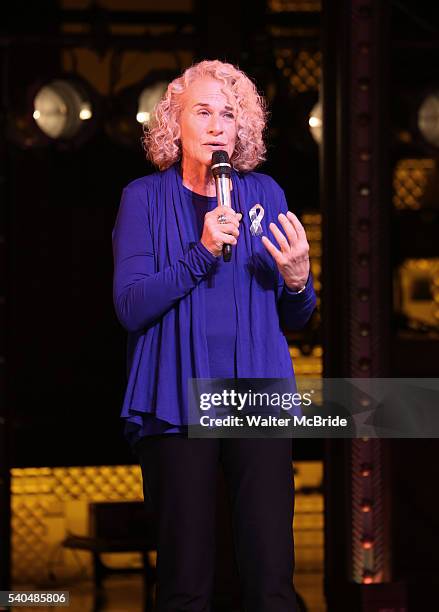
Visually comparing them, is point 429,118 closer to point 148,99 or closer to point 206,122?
point 148,99

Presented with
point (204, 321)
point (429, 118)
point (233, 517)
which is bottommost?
point (233, 517)

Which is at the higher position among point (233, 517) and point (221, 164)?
point (221, 164)

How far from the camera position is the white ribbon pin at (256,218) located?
6.79 ft

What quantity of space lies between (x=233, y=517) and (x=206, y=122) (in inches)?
27.5

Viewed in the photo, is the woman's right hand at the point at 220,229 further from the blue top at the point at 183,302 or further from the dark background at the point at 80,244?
the dark background at the point at 80,244

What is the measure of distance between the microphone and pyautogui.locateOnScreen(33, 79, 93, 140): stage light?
2641 mm

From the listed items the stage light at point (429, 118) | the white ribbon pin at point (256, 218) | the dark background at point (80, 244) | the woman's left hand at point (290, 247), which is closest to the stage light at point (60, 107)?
the stage light at point (429, 118)

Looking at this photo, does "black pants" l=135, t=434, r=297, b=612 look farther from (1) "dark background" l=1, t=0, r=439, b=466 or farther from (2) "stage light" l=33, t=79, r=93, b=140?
(1) "dark background" l=1, t=0, r=439, b=466

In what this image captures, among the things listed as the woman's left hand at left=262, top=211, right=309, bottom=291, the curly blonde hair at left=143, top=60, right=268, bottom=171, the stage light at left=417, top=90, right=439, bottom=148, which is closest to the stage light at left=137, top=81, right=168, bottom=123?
the stage light at left=417, top=90, right=439, bottom=148

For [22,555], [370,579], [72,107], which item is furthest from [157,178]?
[22,555]

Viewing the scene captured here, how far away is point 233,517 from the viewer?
1999 mm

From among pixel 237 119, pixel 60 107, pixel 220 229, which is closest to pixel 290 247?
pixel 220 229

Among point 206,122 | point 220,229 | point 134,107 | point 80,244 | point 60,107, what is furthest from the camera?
point 80,244

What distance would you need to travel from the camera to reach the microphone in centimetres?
194
